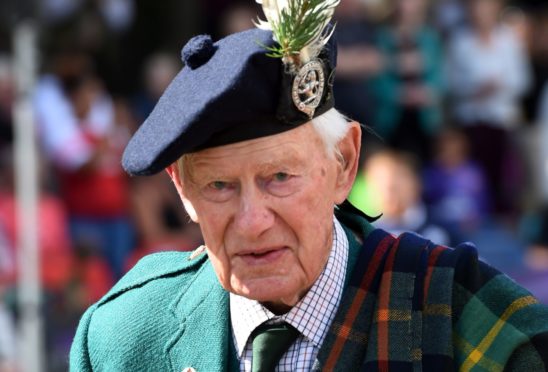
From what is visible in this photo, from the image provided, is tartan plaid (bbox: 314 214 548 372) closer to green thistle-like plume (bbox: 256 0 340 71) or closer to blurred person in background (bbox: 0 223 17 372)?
green thistle-like plume (bbox: 256 0 340 71)

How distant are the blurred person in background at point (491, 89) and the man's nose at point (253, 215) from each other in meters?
6.86

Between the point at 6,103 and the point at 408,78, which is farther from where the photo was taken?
the point at 408,78

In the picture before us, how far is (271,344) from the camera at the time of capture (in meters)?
2.92

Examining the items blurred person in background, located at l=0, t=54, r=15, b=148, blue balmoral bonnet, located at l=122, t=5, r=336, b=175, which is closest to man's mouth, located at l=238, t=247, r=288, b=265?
blue balmoral bonnet, located at l=122, t=5, r=336, b=175

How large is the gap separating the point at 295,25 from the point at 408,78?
258 inches

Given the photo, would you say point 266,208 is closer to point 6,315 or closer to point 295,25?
point 295,25

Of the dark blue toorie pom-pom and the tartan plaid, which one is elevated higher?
the dark blue toorie pom-pom

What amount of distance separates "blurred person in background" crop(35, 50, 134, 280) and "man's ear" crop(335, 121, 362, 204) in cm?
555

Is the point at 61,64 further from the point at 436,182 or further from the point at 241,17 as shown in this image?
the point at 436,182

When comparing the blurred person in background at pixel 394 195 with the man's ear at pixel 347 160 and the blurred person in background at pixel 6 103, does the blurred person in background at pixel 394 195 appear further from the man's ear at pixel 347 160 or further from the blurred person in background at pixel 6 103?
the man's ear at pixel 347 160

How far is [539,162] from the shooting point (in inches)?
394

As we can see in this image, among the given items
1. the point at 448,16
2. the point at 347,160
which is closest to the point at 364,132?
the point at 448,16

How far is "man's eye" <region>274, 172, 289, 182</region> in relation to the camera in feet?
9.11

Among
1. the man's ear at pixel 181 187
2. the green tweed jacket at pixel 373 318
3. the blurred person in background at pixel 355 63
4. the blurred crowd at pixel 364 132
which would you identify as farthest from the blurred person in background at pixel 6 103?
the man's ear at pixel 181 187
